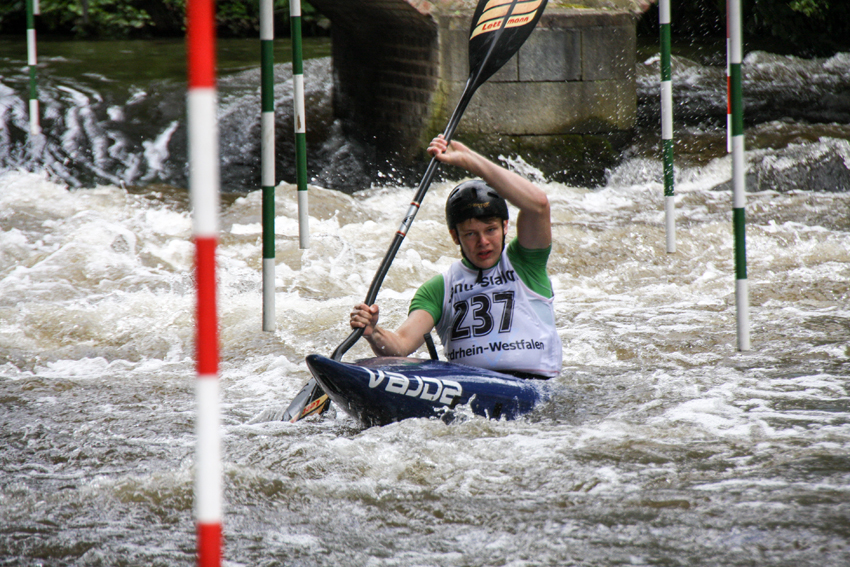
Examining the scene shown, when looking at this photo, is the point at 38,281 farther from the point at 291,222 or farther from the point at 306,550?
the point at 306,550

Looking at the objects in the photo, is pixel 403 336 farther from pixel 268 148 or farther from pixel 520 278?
pixel 268 148

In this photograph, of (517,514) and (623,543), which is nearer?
(623,543)

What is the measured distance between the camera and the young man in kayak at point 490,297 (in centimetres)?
277

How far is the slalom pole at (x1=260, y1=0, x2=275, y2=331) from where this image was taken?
128 inches

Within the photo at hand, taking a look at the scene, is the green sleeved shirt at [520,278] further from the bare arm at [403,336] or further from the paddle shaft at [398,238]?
the paddle shaft at [398,238]

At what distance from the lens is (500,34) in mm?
3758

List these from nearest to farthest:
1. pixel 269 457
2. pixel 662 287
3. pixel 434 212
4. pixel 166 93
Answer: pixel 269 457 < pixel 662 287 < pixel 434 212 < pixel 166 93

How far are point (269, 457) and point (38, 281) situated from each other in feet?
9.97

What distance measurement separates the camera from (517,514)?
85.5 inches

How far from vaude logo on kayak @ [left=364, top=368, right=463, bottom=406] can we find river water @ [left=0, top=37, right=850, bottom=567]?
0.31 ft

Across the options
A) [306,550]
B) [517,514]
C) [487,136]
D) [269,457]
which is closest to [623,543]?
[517,514]

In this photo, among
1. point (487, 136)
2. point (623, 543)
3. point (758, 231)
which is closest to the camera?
point (623, 543)

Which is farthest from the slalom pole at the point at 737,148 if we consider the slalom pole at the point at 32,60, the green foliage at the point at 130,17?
the green foliage at the point at 130,17

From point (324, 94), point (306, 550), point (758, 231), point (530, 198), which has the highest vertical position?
point (324, 94)
